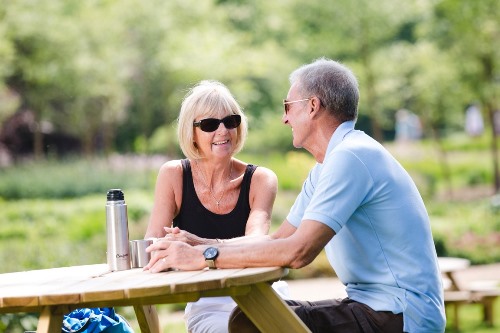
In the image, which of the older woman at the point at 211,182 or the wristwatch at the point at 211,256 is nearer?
the wristwatch at the point at 211,256

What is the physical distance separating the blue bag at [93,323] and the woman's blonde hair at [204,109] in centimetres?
72

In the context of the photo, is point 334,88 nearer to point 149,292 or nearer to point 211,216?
point 211,216

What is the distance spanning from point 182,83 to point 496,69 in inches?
174

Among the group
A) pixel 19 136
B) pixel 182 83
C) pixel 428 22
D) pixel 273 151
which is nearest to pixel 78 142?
pixel 19 136

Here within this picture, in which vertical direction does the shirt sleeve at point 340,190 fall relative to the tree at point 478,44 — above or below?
below

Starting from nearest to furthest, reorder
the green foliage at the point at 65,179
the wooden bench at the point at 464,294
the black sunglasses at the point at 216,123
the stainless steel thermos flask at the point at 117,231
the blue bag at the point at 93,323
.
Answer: the stainless steel thermos flask at the point at 117,231 → the blue bag at the point at 93,323 → the black sunglasses at the point at 216,123 → the wooden bench at the point at 464,294 → the green foliage at the point at 65,179

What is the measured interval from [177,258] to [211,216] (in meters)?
0.78

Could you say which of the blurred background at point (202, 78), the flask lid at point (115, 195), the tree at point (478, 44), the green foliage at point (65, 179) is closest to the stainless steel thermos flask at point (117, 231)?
the flask lid at point (115, 195)

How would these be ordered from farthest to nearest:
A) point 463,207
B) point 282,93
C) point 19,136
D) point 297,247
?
point 282,93, point 19,136, point 463,207, point 297,247

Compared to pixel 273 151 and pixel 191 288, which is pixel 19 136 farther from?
pixel 191 288

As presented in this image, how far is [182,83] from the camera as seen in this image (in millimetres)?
13234

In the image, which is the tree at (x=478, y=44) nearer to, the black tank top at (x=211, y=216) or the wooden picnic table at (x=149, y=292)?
the black tank top at (x=211, y=216)

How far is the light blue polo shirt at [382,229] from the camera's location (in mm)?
2693

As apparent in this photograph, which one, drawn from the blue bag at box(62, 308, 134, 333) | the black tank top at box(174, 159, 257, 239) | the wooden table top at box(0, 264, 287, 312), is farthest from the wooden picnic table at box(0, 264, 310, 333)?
the black tank top at box(174, 159, 257, 239)
